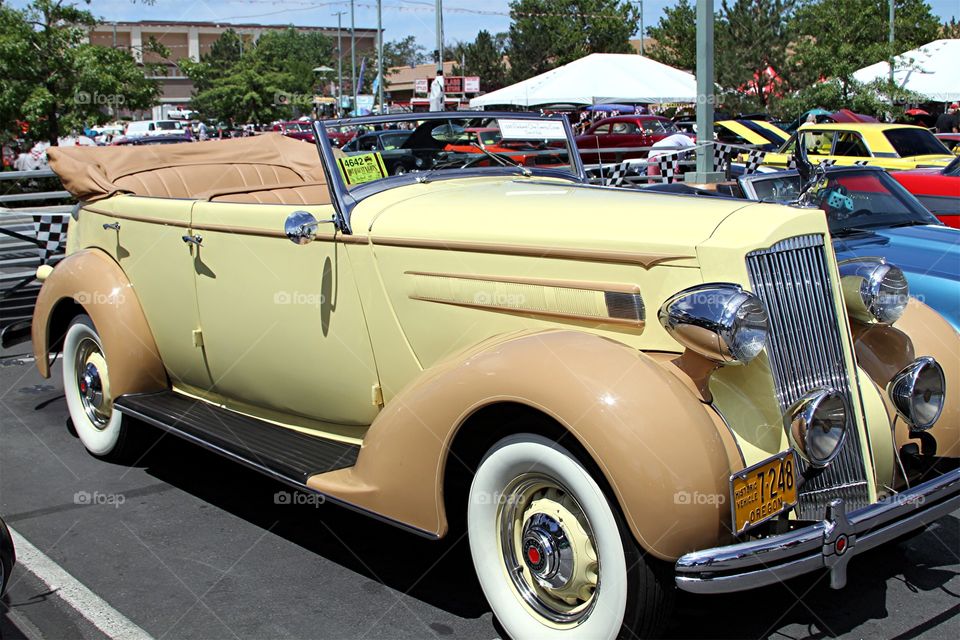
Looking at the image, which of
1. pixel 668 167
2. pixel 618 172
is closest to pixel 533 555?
pixel 618 172

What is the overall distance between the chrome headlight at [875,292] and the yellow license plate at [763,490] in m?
0.90

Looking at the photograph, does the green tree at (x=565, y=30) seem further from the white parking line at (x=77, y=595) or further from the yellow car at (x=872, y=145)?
the white parking line at (x=77, y=595)

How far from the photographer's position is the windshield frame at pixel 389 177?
3.85 meters

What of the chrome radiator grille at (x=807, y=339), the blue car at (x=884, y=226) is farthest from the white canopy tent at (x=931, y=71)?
the chrome radiator grille at (x=807, y=339)

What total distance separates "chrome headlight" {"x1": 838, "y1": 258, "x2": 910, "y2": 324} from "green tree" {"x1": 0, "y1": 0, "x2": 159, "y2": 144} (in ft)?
42.1

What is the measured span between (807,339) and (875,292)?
1.80 ft

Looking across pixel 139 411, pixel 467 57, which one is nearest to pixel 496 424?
pixel 139 411

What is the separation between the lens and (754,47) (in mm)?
35344

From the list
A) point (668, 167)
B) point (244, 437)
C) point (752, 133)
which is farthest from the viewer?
point (752, 133)

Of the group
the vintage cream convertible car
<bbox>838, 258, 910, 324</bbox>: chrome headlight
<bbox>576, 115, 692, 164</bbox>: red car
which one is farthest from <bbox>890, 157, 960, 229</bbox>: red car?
<bbox>576, 115, 692, 164</bbox>: red car

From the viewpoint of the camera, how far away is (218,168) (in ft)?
18.3

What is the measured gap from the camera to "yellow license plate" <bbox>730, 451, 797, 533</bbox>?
261 cm

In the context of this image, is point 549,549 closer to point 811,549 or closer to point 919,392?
point 811,549

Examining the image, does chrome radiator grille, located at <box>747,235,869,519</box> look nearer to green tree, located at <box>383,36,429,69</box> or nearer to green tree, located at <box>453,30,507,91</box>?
green tree, located at <box>453,30,507,91</box>
